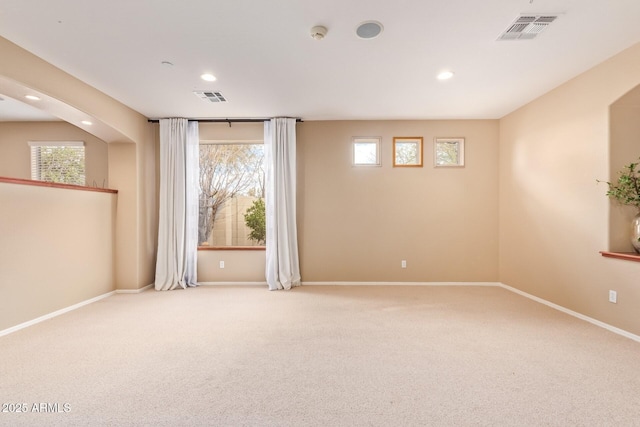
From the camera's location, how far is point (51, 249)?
3.46 m

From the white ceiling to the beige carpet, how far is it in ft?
9.27

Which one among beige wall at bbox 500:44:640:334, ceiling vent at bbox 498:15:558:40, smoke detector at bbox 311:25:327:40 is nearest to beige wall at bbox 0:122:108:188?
smoke detector at bbox 311:25:327:40

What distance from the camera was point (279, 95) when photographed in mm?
3910

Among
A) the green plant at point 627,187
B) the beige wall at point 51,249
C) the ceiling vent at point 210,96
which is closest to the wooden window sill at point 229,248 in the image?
the beige wall at point 51,249

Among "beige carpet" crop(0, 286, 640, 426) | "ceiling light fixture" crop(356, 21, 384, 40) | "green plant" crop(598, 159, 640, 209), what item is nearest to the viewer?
"beige carpet" crop(0, 286, 640, 426)

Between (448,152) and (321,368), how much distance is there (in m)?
4.22

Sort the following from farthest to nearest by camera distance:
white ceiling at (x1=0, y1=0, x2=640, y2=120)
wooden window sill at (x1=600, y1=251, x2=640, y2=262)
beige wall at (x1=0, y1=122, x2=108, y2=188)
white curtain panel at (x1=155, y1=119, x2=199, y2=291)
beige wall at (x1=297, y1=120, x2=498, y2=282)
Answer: beige wall at (x1=0, y1=122, x2=108, y2=188)
beige wall at (x1=297, y1=120, x2=498, y2=282)
white curtain panel at (x1=155, y1=119, x2=199, y2=291)
wooden window sill at (x1=600, y1=251, x2=640, y2=262)
white ceiling at (x1=0, y1=0, x2=640, y2=120)

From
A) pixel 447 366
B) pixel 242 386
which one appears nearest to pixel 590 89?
pixel 447 366

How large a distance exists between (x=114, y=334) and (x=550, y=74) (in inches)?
219

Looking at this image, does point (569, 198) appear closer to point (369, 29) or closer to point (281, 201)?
point (369, 29)

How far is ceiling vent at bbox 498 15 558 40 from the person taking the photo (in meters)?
2.34

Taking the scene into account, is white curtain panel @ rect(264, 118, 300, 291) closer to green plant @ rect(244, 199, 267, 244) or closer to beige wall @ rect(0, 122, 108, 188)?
green plant @ rect(244, 199, 267, 244)

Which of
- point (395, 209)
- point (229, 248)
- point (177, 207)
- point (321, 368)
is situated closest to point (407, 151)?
point (395, 209)

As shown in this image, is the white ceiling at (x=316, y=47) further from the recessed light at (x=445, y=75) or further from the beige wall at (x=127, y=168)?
the beige wall at (x=127, y=168)
